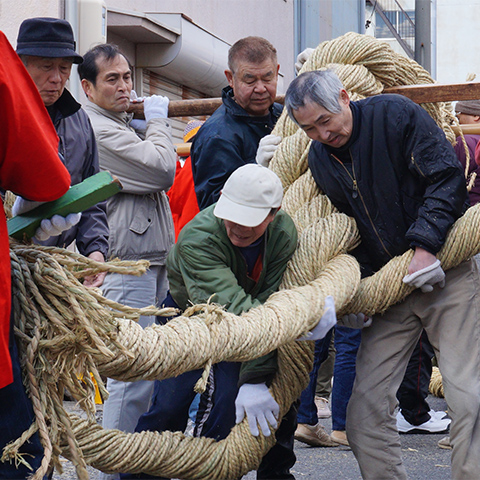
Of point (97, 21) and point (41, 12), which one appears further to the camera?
point (41, 12)

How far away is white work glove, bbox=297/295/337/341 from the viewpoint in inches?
115

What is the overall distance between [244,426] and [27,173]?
1451mm

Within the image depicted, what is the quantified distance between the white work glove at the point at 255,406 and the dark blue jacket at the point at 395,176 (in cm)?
83

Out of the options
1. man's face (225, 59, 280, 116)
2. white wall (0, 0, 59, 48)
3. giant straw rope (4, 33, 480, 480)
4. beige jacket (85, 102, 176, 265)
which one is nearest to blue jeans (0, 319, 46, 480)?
giant straw rope (4, 33, 480, 480)

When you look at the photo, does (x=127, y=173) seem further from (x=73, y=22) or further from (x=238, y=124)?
(x=73, y=22)

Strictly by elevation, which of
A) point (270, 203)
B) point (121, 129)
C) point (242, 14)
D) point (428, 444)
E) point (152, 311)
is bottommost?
point (428, 444)

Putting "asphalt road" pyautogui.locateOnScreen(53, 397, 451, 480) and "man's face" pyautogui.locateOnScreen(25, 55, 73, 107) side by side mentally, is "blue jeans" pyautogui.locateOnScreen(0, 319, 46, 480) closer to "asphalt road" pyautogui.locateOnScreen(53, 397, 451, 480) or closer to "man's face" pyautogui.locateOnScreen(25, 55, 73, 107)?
"man's face" pyautogui.locateOnScreen(25, 55, 73, 107)

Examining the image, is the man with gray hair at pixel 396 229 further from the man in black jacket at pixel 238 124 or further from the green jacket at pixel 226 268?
the man in black jacket at pixel 238 124

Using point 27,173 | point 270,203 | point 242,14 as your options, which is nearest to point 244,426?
point 270,203

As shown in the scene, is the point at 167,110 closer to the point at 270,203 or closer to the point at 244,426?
the point at 270,203

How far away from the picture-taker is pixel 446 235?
3.27m

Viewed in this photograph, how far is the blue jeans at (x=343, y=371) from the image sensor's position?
4.67m

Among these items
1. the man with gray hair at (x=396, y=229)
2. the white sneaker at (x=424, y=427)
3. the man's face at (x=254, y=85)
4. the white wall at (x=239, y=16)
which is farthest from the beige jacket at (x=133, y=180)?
the white wall at (x=239, y=16)

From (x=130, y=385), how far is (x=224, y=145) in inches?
49.9
